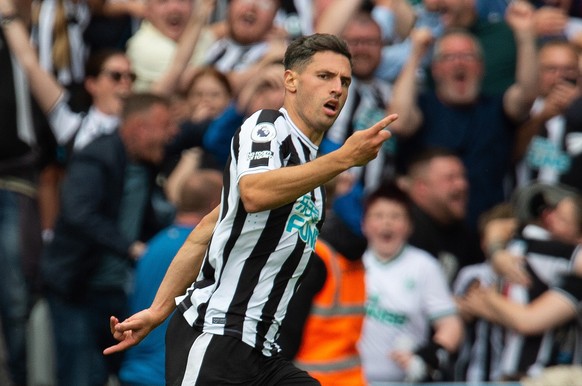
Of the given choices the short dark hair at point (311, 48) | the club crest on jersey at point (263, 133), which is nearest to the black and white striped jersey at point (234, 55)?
the short dark hair at point (311, 48)

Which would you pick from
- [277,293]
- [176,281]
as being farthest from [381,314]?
[277,293]

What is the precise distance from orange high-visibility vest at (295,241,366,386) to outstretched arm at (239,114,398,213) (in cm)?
227

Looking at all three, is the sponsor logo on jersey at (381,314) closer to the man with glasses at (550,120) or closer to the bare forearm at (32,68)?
the man with glasses at (550,120)

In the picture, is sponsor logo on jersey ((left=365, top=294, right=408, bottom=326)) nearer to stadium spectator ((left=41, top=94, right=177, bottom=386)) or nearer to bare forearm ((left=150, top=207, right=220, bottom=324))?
stadium spectator ((left=41, top=94, right=177, bottom=386))

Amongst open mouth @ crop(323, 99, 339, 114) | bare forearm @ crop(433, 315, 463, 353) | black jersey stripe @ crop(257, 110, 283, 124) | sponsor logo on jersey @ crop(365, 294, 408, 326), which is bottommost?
bare forearm @ crop(433, 315, 463, 353)

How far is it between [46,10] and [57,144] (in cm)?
135

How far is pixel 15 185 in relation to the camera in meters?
8.73

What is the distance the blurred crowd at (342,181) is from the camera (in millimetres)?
7969

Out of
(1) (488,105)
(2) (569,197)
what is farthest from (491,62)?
(2) (569,197)

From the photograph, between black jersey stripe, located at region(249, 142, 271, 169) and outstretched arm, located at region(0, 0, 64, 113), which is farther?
outstretched arm, located at region(0, 0, 64, 113)

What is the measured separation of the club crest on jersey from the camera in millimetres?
4734

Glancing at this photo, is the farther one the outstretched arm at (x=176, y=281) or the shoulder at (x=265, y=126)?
the outstretched arm at (x=176, y=281)

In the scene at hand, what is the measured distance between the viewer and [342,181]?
7.85 metres

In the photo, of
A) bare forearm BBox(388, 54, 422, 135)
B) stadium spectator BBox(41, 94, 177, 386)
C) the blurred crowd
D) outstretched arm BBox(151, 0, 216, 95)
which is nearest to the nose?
the blurred crowd
